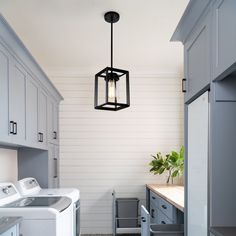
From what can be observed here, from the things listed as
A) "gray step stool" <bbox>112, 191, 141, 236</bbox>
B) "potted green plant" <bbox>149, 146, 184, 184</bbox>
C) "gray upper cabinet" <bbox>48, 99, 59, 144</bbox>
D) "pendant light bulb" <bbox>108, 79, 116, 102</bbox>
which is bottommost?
"gray step stool" <bbox>112, 191, 141, 236</bbox>

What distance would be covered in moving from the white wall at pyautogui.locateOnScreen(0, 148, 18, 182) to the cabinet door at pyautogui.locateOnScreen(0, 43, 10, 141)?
44.2 inches

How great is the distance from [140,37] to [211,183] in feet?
7.26

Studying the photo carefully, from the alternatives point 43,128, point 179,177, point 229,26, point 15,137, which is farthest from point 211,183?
point 179,177

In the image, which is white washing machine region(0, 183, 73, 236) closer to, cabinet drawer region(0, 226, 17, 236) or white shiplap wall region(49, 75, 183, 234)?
cabinet drawer region(0, 226, 17, 236)

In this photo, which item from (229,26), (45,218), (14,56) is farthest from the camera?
(14,56)

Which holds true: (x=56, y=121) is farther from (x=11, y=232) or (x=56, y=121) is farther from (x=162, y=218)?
(x=11, y=232)

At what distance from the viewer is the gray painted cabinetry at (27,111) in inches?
86.4

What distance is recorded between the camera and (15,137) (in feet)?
7.98

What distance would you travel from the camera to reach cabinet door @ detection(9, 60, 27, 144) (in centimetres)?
236

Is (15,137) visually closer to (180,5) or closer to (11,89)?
(11,89)

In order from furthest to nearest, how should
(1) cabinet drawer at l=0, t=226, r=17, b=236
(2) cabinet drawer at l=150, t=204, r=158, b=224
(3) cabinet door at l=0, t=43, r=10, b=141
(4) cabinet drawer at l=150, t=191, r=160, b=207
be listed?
(2) cabinet drawer at l=150, t=204, r=158, b=224
(4) cabinet drawer at l=150, t=191, r=160, b=207
(3) cabinet door at l=0, t=43, r=10, b=141
(1) cabinet drawer at l=0, t=226, r=17, b=236

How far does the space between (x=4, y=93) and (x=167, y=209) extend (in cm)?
200

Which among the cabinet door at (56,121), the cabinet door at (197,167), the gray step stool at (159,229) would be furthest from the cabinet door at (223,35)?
the cabinet door at (56,121)

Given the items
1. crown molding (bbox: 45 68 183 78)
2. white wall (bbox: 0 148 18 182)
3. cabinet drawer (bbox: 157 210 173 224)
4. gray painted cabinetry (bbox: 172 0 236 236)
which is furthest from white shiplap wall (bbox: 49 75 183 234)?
gray painted cabinetry (bbox: 172 0 236 236)
